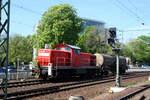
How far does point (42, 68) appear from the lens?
61.6 feet

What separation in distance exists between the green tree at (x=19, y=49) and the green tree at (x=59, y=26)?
13822mm

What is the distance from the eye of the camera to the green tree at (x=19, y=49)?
5072 centimetres

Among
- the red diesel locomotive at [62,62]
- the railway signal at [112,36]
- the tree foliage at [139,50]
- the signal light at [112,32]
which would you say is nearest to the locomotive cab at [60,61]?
the red diesel locomotive at [62,62]

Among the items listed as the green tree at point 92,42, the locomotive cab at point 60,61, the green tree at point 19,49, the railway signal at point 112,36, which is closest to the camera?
the railway signal at point 112,36

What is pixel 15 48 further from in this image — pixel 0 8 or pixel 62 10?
pixel 0 8

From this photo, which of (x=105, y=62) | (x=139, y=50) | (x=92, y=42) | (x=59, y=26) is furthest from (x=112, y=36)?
(x=139, y=50)

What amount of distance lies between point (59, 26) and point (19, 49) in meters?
20.3

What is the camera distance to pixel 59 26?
3634 cm

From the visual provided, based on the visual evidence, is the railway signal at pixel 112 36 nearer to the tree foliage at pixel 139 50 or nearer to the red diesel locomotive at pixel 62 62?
the red diesel locomotive at pixel 62 62

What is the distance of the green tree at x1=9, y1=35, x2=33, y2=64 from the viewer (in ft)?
166

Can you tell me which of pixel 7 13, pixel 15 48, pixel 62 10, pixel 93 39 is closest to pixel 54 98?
pixel 7 13

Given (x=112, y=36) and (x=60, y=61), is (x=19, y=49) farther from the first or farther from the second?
(x=112, y=36)

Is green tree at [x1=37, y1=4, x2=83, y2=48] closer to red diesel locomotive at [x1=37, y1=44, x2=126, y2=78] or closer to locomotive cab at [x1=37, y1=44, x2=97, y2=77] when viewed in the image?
red diesel locomotive at [x1=37, y1=44, x2=126, y2=78]

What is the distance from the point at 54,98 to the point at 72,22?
89.5 feet
